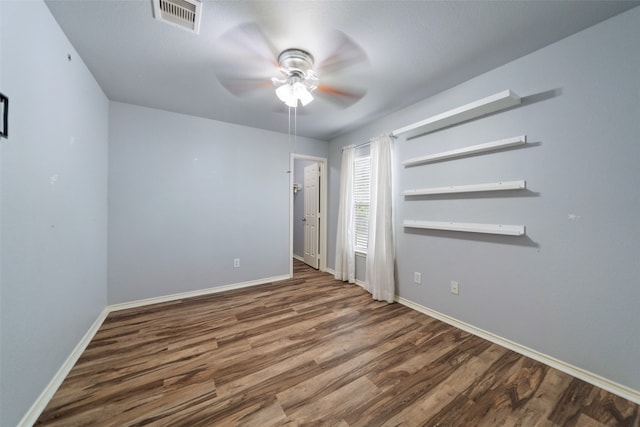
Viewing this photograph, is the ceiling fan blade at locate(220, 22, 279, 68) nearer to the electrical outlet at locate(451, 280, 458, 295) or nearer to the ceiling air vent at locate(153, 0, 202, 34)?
the ceiling air vent at locate(153, 0, 202, 34)

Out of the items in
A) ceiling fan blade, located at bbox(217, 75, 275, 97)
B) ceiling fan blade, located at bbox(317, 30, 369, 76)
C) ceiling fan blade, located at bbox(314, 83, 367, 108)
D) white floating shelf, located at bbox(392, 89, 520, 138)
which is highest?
ceiling fan blade, located at bbox(314, 83, 367, 108)

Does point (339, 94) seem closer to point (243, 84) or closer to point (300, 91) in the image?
point (300, 91)

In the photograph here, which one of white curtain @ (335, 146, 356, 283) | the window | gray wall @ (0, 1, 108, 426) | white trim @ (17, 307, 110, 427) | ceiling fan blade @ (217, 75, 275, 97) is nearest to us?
gray wall @ (0, 1, 108, 426)

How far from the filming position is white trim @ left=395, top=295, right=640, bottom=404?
4.84 ft

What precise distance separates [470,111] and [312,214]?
3.19 meters

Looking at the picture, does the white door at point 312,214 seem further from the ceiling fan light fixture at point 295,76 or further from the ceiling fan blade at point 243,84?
the ceiling fan light fixture at point 295,76

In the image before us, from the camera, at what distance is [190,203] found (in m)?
3.12

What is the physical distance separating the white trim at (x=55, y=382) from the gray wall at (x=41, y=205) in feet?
0.15

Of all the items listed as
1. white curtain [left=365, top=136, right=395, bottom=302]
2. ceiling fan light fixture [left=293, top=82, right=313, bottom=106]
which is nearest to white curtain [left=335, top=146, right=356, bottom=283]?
white curtain [left=365, top=136, right=395, bottom=302]

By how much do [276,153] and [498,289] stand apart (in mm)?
3402

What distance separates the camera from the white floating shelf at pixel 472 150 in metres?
1.89

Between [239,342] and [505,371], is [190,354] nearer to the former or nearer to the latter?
[239,342]

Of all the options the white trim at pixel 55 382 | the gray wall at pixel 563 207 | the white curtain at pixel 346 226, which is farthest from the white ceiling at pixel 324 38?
the white trim at pixel 55 382

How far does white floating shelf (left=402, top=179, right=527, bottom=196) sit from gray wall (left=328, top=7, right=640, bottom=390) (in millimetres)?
77
